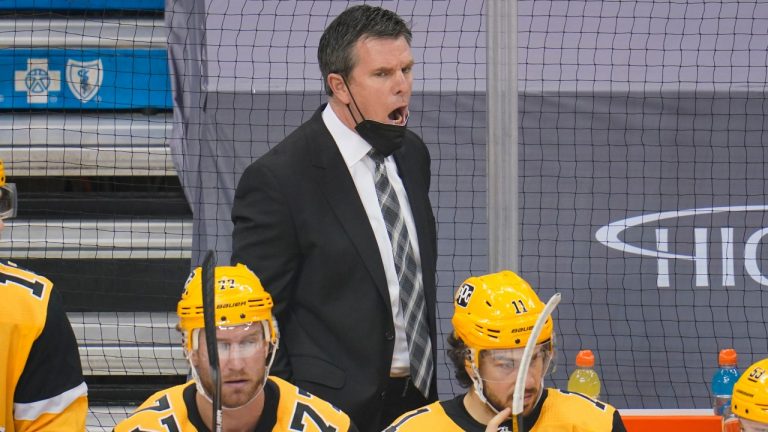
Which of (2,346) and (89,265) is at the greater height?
(2,346)

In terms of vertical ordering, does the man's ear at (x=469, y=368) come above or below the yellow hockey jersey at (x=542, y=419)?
above

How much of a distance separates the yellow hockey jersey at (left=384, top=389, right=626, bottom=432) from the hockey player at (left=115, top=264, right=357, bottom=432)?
154 mm

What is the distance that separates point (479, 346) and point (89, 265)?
9.45 feet

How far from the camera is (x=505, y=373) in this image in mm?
2592

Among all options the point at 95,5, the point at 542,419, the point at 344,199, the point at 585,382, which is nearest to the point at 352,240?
the point at 344,199

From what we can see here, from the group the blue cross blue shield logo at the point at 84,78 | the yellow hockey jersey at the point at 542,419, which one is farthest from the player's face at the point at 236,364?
the blue cross blue shield logo at the point at 84,78

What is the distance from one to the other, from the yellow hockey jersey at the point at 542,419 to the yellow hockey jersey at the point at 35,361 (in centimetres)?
69

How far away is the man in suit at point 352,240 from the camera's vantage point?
2.89 meters

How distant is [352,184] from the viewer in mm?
2967

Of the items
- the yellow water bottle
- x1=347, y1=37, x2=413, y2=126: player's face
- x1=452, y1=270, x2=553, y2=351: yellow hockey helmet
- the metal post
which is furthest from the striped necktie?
the yellow water bottle

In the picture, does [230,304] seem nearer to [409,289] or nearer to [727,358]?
[409,289]

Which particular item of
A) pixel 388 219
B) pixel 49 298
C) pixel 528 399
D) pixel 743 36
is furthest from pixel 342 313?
pixel 743 36

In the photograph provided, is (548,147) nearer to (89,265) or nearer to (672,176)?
(672,176)

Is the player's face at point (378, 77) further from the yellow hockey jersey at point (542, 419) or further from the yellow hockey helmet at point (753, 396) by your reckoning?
the yellow hockey helmet at point (753, 396)
